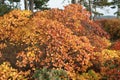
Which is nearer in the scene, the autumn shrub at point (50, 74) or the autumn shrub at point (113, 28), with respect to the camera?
the autumn shrub at point (50, 74)

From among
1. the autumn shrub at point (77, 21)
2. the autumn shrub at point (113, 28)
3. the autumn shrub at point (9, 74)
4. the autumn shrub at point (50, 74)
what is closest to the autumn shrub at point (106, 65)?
the autumn shrub at point (77, 21)

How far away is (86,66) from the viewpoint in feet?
36.8

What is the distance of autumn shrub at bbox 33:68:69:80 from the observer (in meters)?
9.79

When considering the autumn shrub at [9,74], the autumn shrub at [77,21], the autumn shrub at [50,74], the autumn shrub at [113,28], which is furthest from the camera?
the autumn shrub at [113,28]

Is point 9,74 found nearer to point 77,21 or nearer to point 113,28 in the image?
point 77,21

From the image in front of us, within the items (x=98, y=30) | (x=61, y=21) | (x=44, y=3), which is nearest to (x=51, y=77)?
(x=61, y=21)

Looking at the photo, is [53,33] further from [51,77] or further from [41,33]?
[51,77]

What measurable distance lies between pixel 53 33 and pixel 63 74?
150cm

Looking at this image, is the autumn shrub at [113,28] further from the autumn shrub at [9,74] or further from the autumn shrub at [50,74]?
the autumn shrub at [9,74]

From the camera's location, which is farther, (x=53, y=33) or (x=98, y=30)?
(x=98, y=30)

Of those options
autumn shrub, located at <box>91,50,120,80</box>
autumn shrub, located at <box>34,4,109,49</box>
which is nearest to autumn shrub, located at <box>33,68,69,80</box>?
autumn shrub, located at <box>91,50,120,80</box>

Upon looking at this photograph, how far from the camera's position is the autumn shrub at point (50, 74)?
979 cm

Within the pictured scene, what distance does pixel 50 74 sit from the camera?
9812 mm

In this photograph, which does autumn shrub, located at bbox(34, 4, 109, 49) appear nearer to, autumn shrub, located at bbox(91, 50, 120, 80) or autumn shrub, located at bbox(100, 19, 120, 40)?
autumn shrub, located at bbox(91, 50, 120, 80)
